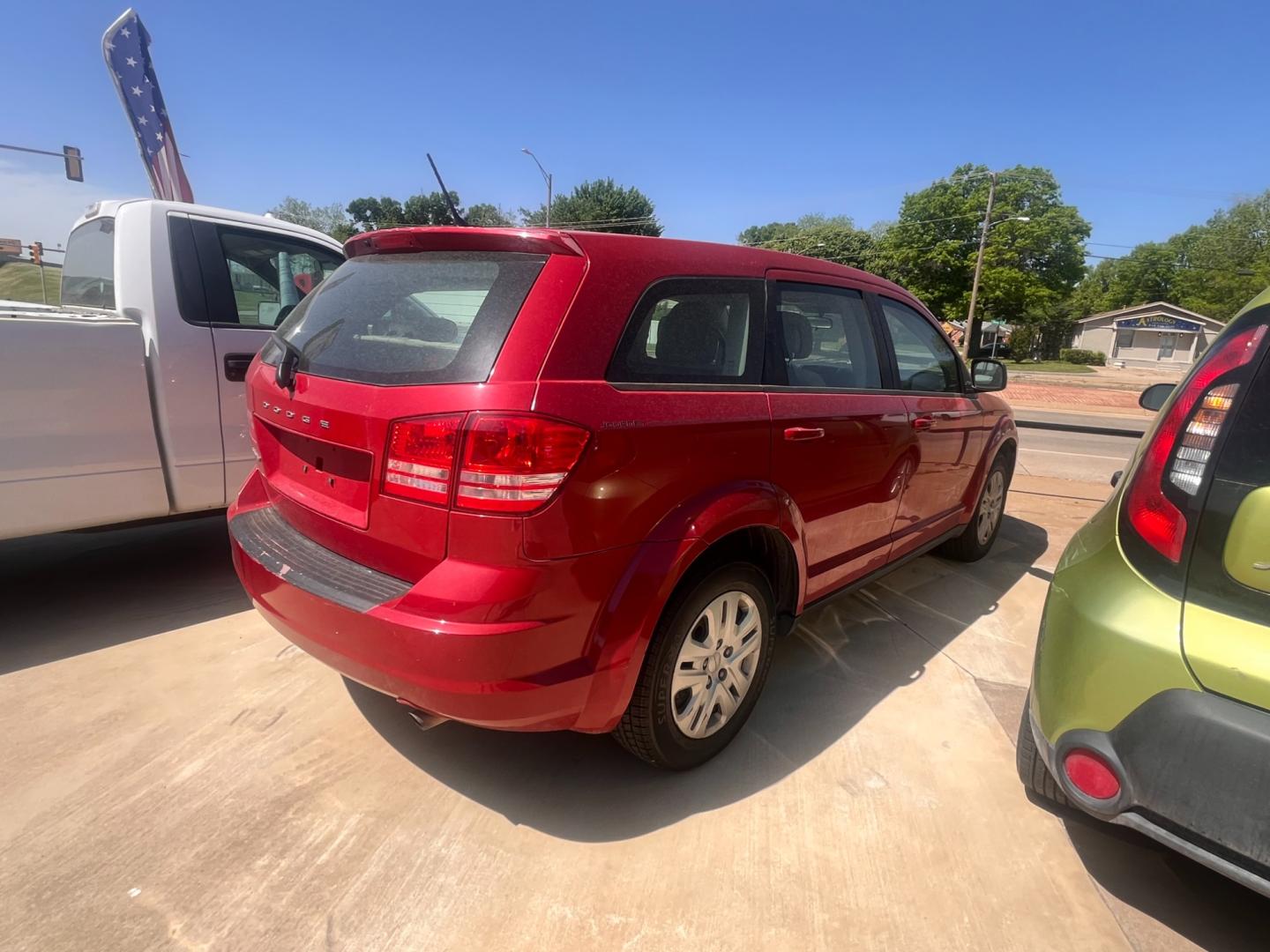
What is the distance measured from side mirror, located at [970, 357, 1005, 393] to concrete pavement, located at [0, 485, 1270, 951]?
1800 mm

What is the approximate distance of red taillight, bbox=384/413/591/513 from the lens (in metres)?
1.72

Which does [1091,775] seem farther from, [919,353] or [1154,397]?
[919,353]

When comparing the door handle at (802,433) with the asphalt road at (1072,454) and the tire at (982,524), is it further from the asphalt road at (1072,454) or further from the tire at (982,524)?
the asphalt road at (1072,454)

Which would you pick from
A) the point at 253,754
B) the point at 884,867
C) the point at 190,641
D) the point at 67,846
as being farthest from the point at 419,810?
the point at 190,641

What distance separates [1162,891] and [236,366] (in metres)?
4.20

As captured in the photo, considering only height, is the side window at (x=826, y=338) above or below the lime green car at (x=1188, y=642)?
above

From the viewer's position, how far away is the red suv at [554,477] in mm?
1766

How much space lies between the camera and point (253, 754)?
95.7 inches

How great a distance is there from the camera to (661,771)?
2416mm

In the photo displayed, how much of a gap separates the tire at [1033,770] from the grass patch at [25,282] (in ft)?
23.4

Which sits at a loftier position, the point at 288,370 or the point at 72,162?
the point at 72,162

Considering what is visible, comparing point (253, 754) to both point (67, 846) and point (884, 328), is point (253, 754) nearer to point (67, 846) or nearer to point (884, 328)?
point (67, 846)

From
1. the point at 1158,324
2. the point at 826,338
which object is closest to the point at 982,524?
the point at 826,338

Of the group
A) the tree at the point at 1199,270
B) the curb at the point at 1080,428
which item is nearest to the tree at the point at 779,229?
the tree at the point at 1199,270
